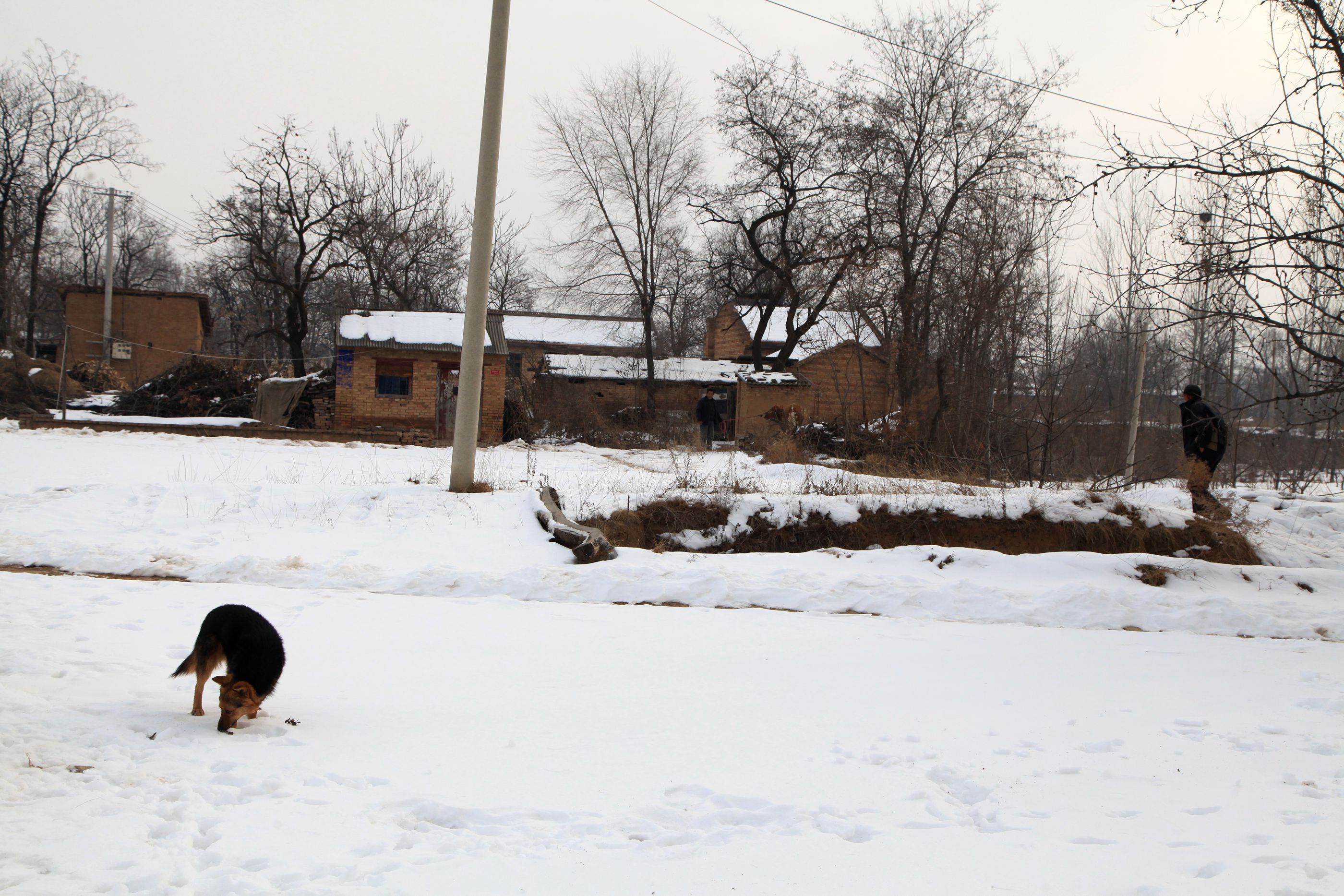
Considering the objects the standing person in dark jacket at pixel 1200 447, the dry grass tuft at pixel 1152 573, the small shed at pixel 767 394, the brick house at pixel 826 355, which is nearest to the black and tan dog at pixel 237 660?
the dry grass tuft at pixel 1152 573

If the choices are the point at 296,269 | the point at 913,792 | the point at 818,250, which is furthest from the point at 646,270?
the point at 913,792

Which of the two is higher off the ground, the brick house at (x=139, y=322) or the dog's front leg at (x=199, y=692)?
the brick house at (x=139, y=322)

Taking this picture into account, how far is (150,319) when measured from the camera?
35.5 m

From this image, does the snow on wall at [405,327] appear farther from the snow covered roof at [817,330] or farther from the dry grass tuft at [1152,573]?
the dry grass tuft at [1152,573]

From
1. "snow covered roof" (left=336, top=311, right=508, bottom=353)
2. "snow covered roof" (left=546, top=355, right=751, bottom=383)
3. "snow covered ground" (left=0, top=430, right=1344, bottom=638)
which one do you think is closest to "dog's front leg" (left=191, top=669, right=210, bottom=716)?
"snow covered ground" (left=0, top=430, right=1344, bottom=638)

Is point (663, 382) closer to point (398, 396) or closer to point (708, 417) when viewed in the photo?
point (708, 417)

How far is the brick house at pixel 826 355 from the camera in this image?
25.7 meters

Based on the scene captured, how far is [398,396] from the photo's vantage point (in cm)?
2362

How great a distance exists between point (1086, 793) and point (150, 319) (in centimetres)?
4018

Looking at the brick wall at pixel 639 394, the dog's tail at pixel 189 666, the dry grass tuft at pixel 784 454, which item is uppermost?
the brick wall at pixel 639 394

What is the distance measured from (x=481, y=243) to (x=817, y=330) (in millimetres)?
24328

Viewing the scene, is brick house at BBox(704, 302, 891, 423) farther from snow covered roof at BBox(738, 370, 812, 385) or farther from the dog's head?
the dog's head

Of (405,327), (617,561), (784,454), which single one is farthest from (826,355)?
(617,561)

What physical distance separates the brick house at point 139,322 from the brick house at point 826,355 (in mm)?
23228
